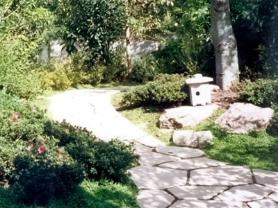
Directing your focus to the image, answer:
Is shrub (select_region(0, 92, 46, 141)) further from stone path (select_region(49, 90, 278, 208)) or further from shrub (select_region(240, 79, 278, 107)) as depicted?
shrub (select_region(240, 79, 278, 107))

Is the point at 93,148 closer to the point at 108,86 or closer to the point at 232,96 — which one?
the point at 232,96

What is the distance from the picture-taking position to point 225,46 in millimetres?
9766

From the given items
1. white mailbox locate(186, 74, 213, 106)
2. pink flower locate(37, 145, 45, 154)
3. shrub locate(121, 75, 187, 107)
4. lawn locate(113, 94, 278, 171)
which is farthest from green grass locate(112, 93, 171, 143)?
pink flower locate(37, 145, 45, 154)

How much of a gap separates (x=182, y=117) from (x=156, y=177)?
8.56 ft

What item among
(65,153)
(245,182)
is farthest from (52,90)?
A: (245,182)

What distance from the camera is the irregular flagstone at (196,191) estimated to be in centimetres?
521

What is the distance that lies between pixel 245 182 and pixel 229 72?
4497 millimetres

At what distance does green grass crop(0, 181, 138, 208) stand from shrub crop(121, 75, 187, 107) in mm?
3895

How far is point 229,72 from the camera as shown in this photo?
975 centimetres

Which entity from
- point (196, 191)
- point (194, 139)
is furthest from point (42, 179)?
point (194, 139)

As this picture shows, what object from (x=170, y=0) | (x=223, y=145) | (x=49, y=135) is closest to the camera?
(x=49, y=135)

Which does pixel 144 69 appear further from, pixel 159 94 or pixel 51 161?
pixel 51 161

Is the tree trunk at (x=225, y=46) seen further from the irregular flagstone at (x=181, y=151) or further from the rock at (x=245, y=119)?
the irregular flagstone at (x=181, y=151)

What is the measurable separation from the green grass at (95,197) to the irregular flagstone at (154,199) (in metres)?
0.09
